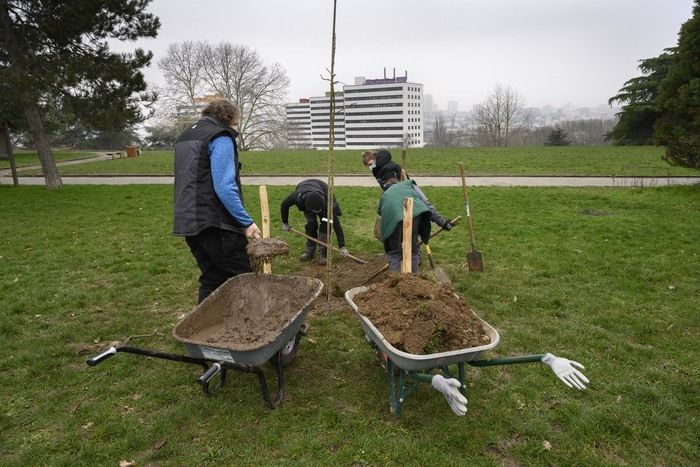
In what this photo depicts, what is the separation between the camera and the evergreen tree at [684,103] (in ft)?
31.4

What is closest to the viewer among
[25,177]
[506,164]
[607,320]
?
[607,320]

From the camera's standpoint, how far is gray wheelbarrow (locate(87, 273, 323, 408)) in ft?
8.39

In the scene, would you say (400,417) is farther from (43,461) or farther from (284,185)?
(284,185)

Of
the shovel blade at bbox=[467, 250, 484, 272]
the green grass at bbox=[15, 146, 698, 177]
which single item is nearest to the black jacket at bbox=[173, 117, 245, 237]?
the shovel blade at bbox=[467, 250, 484, 272]

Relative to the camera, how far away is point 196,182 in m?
3.00

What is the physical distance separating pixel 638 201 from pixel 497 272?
240 inches

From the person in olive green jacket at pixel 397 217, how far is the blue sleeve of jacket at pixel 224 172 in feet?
4.32

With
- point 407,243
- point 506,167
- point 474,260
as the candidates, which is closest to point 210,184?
point 407,243

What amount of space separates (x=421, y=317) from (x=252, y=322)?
48.7 inches

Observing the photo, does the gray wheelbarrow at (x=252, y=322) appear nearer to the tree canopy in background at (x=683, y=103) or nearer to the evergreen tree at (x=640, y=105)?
the tree canopy in background at (x=683, y=103)

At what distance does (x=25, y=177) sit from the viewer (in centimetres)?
1580

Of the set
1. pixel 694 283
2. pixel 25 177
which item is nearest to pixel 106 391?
pixel 694 283

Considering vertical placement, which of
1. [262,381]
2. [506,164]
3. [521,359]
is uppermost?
[506,164]

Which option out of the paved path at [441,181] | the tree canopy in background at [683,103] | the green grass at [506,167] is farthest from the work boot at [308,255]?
the green grass at [506,167]
